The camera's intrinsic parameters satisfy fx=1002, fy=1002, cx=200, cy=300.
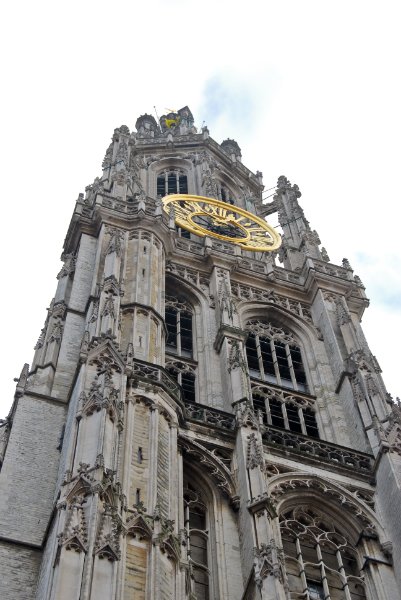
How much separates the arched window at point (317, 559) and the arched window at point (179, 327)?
27.8 feet

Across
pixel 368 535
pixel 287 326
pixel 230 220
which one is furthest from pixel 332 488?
pixel 230 220

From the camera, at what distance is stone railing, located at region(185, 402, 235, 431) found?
25406mm

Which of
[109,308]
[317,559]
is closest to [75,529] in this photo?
[317,559]

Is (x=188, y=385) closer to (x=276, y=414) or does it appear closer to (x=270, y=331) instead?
(x=276, y=414)

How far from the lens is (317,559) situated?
2267 cm

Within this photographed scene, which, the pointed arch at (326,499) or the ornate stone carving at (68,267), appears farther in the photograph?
the ornate stone carving at (68,267)

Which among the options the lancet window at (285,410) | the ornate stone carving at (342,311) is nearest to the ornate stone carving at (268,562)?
the lancet window at (285,410)

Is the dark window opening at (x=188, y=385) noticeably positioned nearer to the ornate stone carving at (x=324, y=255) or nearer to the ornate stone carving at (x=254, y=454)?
the ornate stone carving at (x=254, y=454)

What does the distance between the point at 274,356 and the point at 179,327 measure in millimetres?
3266

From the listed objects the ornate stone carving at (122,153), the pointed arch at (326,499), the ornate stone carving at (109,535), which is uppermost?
the ornate stone carving at (122,153)

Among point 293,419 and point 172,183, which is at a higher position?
point 172,183

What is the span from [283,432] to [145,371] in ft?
13.8

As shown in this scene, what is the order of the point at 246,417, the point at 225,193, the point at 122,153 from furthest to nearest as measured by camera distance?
1. the point at 225,193
2. the point at 122,153
3. the point at 246,417

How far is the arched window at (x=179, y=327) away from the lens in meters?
31.3
